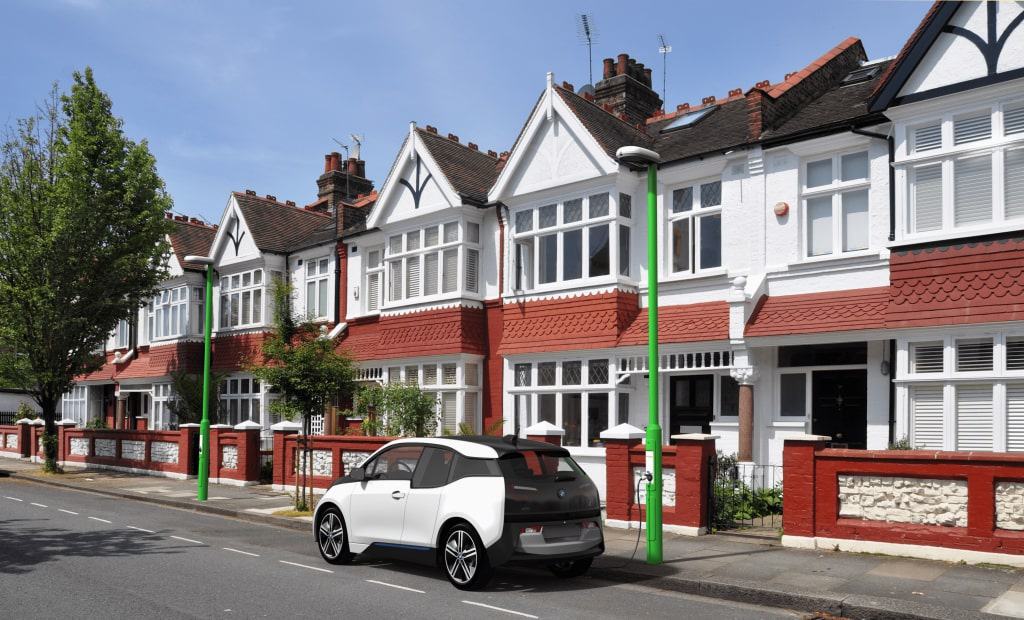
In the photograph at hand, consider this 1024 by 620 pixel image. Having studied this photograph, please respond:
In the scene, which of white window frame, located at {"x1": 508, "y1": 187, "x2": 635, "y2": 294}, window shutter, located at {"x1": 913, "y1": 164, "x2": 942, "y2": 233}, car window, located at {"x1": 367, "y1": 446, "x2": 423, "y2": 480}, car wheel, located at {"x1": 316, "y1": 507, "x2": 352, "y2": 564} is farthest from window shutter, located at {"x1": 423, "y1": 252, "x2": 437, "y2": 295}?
window shutter, located at {"x1": 913, "y1": 164, "x2": 942, "y2": 233}

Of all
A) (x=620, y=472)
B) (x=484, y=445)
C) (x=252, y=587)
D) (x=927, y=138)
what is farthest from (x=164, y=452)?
(x=927, y=138)

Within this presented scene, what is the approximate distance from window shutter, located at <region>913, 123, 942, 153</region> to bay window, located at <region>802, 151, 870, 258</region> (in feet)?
3.82

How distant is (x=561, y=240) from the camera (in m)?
19.1

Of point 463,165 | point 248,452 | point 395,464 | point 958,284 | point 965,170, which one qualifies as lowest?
point 248,452

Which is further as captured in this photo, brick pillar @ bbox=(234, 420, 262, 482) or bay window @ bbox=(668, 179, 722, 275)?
brick pillar @ bbox=(234, 420, 262, 482)

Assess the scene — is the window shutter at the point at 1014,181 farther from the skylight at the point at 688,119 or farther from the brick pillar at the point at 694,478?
the skylight at the point at 688,119

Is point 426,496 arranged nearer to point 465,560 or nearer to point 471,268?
point 465,560

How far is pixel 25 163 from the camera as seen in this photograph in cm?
2530

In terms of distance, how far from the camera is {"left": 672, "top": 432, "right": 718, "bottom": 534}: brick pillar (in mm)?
13031

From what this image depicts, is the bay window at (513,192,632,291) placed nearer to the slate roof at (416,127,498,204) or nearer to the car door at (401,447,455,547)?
the slate roof at (416,127,498,204)

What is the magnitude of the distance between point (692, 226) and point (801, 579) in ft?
30.3

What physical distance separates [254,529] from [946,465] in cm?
1074

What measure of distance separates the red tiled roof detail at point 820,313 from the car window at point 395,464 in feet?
23.7

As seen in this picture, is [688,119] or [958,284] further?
[688,119]
